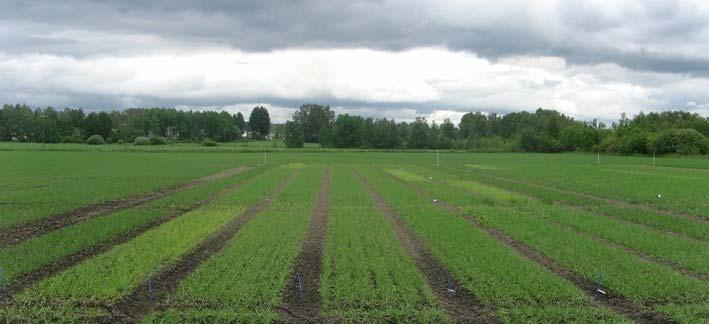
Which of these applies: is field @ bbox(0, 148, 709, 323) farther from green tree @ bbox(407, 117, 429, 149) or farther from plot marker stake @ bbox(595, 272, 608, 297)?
green tree @ bbox(407, 117, 429, 149)

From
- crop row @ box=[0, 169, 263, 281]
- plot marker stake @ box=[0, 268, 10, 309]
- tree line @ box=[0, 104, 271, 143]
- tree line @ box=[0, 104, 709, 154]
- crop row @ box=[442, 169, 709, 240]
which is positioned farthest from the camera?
tree line @ box=[0, 104, 271, 143]

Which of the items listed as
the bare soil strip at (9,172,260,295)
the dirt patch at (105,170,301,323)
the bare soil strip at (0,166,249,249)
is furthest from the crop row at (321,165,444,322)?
the bare soil strip at (0,166,249,249)

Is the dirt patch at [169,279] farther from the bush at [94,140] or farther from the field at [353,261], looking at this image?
the bush at [94,140]

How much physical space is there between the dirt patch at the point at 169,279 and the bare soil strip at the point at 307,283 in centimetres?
240

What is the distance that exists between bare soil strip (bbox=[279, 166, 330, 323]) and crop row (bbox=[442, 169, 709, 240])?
40.0 feet

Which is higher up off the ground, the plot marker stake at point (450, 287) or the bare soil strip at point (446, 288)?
the plot marker stake at point (450, 287)

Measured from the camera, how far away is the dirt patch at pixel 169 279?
9383 millimetres

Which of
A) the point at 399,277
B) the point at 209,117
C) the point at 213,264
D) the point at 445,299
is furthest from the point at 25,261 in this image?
the point at 209,117

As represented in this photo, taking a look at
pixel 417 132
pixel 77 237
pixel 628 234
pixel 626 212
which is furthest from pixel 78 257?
pixel 417 132

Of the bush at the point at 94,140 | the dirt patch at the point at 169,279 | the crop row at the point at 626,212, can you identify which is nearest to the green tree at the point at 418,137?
the bush at the point at 94,140

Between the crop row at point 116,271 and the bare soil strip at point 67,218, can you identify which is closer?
the crop row at point 116,271

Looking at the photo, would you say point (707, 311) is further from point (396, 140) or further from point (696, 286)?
point (396, 140)

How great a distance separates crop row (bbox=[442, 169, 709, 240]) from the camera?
1800cm

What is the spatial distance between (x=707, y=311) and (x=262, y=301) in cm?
820
